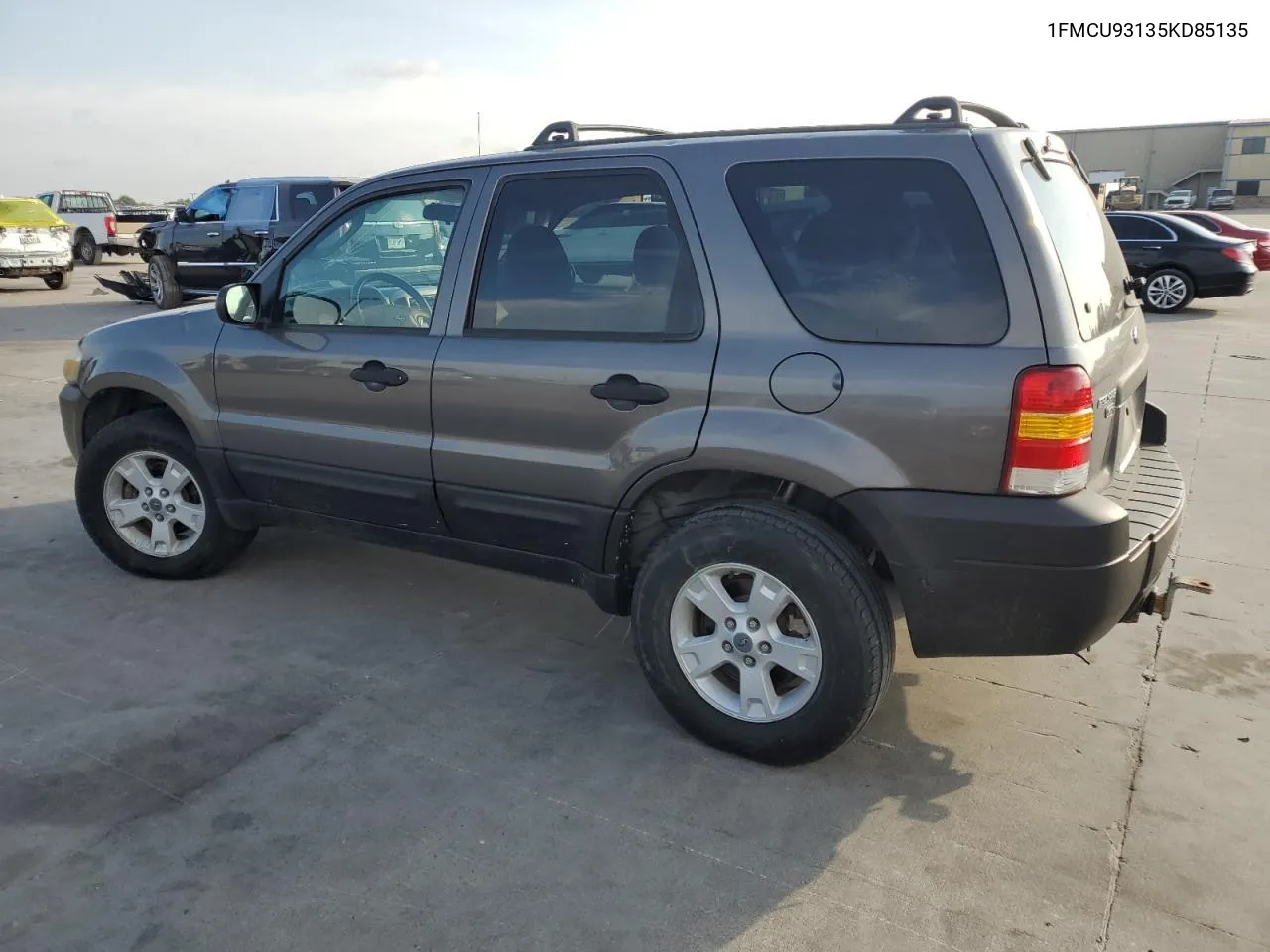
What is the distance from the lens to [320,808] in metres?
2.92

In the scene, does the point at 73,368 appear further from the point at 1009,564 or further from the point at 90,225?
the point at 90,225

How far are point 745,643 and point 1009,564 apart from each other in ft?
2.67

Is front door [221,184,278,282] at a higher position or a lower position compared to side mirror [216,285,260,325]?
higher

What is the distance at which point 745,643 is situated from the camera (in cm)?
310

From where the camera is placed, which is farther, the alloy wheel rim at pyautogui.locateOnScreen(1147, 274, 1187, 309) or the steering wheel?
the alloy wheel rim at pyautogui.locateOnScreen(1147, 274, 1187, 309)

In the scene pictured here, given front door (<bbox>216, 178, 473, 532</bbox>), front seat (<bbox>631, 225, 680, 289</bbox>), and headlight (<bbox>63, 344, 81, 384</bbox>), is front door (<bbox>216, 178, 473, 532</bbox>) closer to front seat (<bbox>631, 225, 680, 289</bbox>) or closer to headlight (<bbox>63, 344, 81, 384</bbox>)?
front seat (<bbox>631, 225, 680, 289</bbox>)

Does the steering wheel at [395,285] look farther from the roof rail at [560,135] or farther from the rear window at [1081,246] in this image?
the rear window at [1081,246]

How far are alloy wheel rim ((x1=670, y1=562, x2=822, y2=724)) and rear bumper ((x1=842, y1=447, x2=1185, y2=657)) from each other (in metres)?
0.34

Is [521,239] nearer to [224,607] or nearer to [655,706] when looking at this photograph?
[655,706]

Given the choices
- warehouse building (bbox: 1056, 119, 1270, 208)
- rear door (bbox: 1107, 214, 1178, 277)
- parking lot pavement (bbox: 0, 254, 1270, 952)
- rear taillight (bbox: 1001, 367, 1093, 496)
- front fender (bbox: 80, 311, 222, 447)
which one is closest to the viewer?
parking lot pavement (bbox: 0, 254, 1270, 952)

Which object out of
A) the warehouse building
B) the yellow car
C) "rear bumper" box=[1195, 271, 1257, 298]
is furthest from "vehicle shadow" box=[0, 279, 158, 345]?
the warehouse building

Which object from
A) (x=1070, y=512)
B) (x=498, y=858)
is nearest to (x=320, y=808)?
(x=498, y=858)

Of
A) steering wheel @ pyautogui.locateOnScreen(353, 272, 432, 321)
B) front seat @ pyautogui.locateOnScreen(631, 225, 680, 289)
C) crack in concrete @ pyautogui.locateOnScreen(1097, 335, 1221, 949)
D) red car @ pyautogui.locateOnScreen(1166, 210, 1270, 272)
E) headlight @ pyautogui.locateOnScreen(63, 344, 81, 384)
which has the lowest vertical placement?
crack in concrete @ pyautogui.locateOnScreen(1097, 335, 1221, 949)

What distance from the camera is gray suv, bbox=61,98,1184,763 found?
2727mm
